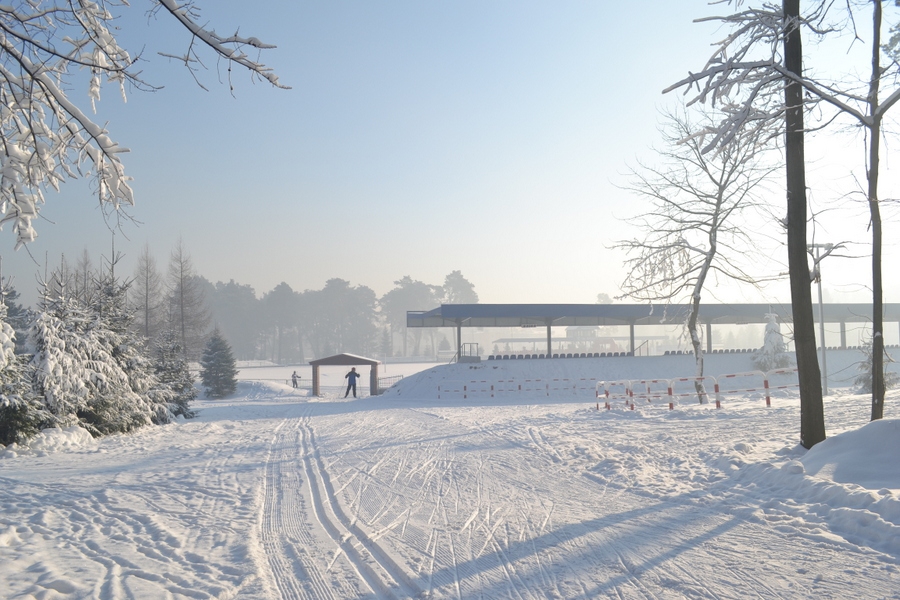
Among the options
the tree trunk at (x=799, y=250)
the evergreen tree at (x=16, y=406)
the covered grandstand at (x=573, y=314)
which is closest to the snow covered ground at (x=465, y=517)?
the evergreen tree at (x=16, y=406)

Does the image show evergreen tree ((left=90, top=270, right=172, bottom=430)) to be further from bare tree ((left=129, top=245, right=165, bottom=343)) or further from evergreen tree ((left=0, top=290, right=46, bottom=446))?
bare tree ((left=129, top=245, right=165, bottom=343))

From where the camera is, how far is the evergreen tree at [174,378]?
2048cm

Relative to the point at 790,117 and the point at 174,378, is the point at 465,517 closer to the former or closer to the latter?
the point at 790,117

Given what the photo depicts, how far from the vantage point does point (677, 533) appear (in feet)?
19.0

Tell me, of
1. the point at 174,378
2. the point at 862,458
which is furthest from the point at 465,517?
the point at 174,378

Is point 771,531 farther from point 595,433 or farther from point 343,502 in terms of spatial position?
point 595,433

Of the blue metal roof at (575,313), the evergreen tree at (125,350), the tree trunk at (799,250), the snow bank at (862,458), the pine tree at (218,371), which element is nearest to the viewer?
the snow bank at (862,458)

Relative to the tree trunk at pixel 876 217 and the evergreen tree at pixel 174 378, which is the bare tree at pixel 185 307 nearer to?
the evergreen tree at pixel 174 378

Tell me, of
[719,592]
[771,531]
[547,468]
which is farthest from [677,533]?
[547,468]

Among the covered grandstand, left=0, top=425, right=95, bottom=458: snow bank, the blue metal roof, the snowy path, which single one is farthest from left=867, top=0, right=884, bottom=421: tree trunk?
the blue metal roof

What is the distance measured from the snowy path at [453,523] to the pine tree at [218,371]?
30.7 meters

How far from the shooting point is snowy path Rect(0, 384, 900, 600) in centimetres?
461

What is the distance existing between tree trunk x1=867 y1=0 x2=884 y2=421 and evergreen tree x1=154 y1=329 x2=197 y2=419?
17682mm

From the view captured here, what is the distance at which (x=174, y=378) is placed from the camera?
921 inches
